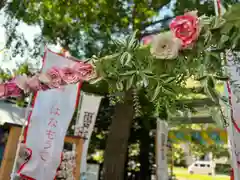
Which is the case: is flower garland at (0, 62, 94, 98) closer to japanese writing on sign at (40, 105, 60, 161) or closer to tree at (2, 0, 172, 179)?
japanese writing on sign at (40, 105, 60, 161)

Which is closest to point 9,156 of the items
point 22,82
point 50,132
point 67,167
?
point 50,132

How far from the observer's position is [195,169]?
20.7 meters

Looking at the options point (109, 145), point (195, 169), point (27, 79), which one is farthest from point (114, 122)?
point (195, 169)

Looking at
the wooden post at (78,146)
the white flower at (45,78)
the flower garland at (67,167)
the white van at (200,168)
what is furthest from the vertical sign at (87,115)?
the white van at (200,168)

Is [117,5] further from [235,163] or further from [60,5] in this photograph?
[235,163]

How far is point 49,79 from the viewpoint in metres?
1.68

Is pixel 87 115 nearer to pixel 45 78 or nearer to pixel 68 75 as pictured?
pixel 45 78

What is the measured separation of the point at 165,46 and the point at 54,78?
864 millimetres

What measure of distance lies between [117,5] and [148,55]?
15.3ft

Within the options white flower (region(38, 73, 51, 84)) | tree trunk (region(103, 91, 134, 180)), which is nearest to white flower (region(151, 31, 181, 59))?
white flower (region(38, 73, 51, 84))

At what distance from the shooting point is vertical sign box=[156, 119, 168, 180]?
5159 mm

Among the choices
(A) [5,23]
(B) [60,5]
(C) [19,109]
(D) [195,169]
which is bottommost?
(D) [195,169]

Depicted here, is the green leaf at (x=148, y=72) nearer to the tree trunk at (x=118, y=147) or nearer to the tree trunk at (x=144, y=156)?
the tree trunk at (x=118, y=147)

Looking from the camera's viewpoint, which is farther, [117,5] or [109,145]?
[117,5]
